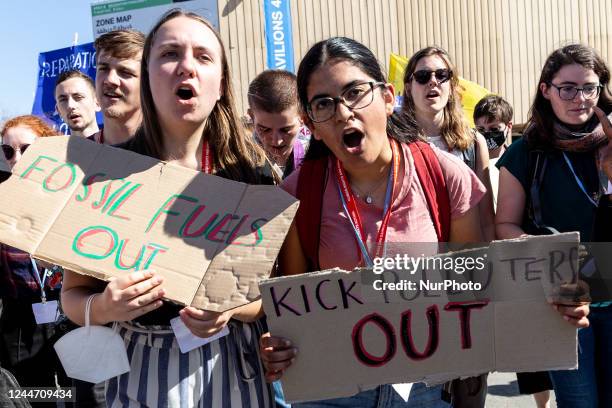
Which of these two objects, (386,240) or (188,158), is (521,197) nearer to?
(386,240)

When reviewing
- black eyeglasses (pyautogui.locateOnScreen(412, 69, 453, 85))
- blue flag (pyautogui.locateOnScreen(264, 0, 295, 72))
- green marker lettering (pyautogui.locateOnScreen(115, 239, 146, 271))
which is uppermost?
blue flag (pyautogui.locateOnScreen(264, 0, 295, 72))

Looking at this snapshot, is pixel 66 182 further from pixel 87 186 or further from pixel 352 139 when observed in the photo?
pixel 352 139

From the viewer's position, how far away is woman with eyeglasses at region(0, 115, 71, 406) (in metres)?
3.77

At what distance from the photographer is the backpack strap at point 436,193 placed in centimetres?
205

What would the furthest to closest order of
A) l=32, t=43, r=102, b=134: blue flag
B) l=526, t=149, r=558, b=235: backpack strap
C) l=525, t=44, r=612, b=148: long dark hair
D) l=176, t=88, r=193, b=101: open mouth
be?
1. l=32, t=43, r=102, b=134: blue flag
2. l=525, t=44, r=612, b=148: long dark hair
3. l=526, t=149, r=558, b=235: backpack strap
4. l=176, t=88, r=193, b=101: open mouth

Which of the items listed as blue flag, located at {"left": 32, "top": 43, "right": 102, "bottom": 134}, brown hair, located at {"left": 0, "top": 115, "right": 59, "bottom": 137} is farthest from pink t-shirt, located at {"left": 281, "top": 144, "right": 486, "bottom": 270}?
A: blue flag, located at {"left": 32, "top": 43, "right": 102, "bottom": 134}

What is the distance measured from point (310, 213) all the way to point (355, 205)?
155mm

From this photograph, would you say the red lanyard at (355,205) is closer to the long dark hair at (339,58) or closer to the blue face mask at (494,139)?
the long dark hair at (339,58)

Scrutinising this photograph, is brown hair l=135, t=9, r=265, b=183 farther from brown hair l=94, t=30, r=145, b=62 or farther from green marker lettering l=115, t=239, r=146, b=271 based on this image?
brown hair l=94, t=30, r=145, b=62

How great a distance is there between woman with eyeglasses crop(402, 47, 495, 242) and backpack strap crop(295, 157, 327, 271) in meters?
1.89

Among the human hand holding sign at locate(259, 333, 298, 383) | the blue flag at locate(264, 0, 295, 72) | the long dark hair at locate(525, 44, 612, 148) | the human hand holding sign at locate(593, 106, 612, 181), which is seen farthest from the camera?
the blue flag at locate(264, 0, 295, 72)

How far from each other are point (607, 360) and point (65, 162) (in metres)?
2.37

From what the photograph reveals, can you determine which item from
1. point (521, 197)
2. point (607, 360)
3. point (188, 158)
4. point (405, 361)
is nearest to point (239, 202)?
A: point (188, 158)

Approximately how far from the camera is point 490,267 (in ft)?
6.11
